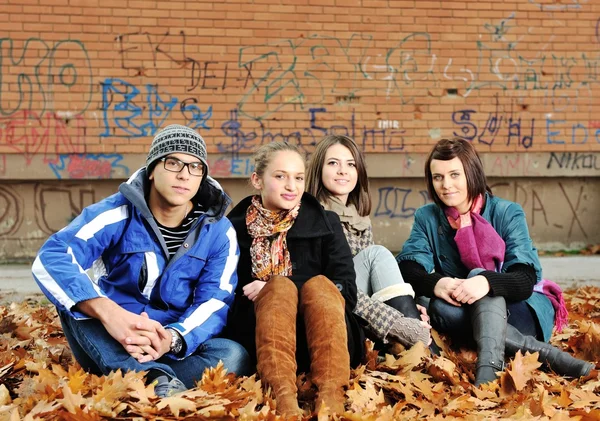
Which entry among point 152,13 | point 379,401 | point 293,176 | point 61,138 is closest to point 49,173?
point 61,138

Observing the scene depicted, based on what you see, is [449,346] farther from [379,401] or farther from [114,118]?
[114,118]

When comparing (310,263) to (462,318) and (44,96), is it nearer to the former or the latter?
(462,318)

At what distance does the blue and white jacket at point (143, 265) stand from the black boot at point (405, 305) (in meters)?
0.89

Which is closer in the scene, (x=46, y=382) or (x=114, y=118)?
(x=46, y=382)

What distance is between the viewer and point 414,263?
14.1 ft

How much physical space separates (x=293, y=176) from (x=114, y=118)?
5.22 metres

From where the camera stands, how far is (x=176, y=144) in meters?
3.56

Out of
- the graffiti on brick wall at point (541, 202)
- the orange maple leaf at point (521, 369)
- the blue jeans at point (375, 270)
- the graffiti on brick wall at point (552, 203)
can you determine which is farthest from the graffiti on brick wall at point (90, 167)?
the orange maple leaf at point (521, 369)

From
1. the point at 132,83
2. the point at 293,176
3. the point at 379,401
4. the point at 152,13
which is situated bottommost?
the point at 379,401

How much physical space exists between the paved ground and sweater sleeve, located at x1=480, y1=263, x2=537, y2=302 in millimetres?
3496

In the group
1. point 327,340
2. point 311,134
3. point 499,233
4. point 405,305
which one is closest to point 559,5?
point 311,134

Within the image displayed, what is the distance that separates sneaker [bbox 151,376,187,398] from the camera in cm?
308

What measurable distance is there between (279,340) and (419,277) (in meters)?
1.25

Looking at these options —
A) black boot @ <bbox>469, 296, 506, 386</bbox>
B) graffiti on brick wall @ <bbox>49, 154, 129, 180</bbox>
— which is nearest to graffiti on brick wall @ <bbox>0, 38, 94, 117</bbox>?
graffiti on brick wall @ <bbox>49, 154, 129, 180</bbox>
